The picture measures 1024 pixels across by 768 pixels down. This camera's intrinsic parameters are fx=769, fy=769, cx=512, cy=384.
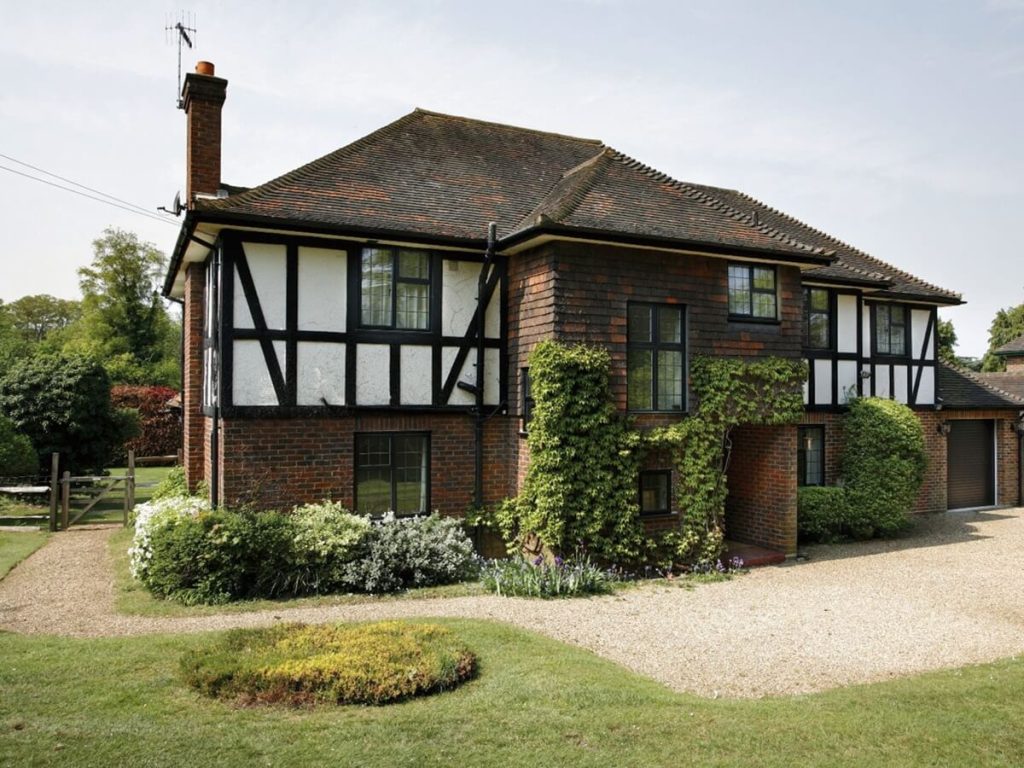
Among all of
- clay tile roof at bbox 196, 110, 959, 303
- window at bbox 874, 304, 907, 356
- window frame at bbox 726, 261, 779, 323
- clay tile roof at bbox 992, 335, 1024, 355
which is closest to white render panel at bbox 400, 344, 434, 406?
clay tile roof at bbox 196, 110, 959, 303

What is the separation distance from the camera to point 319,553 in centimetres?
996

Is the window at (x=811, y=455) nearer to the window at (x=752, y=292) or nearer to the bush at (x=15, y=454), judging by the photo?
the window at (x=752, y=292)

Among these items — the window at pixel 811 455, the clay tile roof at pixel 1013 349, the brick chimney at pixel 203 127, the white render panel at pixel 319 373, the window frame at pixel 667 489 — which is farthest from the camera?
the clay tile roof at pixel 1013 349

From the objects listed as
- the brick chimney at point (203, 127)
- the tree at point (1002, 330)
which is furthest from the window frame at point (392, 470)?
the tree at point (1002, 330)

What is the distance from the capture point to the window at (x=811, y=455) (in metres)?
16.0

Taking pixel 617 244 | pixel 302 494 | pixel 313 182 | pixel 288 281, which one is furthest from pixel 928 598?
pixel 313 182

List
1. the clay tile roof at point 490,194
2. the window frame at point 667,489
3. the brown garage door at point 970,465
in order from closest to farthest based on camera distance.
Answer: the clay tile roof at point 490,194 → the window frame at point 667,489 → the brown garage door at point 970,465

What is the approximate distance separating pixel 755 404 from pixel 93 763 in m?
10.2

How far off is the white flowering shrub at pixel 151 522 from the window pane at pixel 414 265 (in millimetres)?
4416

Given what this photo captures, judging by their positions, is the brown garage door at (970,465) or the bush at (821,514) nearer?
the bush at (821,514)

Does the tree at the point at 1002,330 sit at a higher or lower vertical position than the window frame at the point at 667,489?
higher

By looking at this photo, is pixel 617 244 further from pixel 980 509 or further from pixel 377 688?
pixel 980 509

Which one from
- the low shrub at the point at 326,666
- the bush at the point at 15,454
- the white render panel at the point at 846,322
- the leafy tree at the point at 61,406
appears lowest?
the low shrub at the point at 326,666

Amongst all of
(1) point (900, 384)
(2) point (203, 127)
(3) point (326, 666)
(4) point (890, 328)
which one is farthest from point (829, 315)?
(3) point (326, 666)
